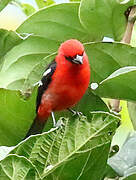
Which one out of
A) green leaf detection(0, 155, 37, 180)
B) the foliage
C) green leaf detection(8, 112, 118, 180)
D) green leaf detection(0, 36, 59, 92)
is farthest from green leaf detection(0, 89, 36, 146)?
green leaf detection(0, 155, 37, 180)

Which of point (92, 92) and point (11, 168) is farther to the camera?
point (92, 92)

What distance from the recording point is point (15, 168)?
90cm

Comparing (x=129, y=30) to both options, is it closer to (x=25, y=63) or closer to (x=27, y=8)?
(x=25, y=63)

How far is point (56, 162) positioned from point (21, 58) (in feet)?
1.80

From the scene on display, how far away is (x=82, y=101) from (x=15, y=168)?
0.58 m

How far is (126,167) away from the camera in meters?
1.13

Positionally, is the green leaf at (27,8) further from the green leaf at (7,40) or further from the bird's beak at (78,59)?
the green leaf at (7,40)

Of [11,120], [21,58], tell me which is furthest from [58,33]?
[11,120]

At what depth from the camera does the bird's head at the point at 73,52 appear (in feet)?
5.76

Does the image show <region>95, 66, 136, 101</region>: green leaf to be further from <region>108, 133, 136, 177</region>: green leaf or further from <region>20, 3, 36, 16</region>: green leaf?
<region>20, 3, 36, 16</region>: green leaf

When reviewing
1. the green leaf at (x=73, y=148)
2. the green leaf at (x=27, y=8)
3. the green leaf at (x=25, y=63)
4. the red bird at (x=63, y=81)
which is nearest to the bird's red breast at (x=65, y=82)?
the red bird at (x=63, y=81)

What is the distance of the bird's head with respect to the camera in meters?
1.76

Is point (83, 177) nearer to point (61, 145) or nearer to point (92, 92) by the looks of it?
point (61, 145)

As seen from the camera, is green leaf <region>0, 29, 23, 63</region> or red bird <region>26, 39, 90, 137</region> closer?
green leaf <region>0, 29, 23, 63</region>
